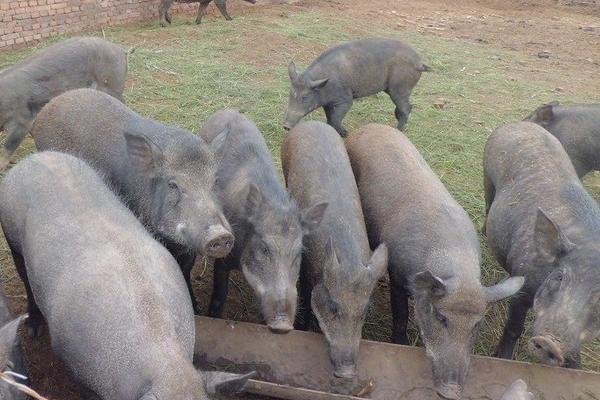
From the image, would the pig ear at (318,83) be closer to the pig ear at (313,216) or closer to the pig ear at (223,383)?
the pig ear at (313,216)

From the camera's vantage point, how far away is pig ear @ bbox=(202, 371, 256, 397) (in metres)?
2.56

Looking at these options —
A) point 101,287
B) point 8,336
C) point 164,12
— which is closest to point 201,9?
point 164,12

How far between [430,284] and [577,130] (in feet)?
11.4

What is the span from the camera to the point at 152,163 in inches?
160

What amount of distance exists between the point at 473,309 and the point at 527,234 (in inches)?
41.9

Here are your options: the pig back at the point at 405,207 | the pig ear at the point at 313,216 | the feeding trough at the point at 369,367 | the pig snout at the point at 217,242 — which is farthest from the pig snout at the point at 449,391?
the pig snout at the point at 217,242

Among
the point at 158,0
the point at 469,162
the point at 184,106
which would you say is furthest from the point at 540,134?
the point at 158,0

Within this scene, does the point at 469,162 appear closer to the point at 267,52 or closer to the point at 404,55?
the point at 404,55

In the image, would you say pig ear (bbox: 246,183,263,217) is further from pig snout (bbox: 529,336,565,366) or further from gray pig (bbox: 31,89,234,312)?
pig snout (bbox: 529,336,565,366)

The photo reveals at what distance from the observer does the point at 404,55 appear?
862 centimetres

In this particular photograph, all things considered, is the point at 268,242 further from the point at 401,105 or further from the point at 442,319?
the point at 401,105

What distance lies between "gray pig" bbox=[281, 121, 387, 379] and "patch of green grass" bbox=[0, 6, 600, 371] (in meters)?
0.82

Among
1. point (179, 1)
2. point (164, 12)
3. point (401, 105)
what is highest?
point (179, 1)

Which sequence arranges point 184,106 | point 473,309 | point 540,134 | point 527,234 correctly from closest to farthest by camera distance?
point 473,309 → point 527,234 → point 540,134 → point 184,106
